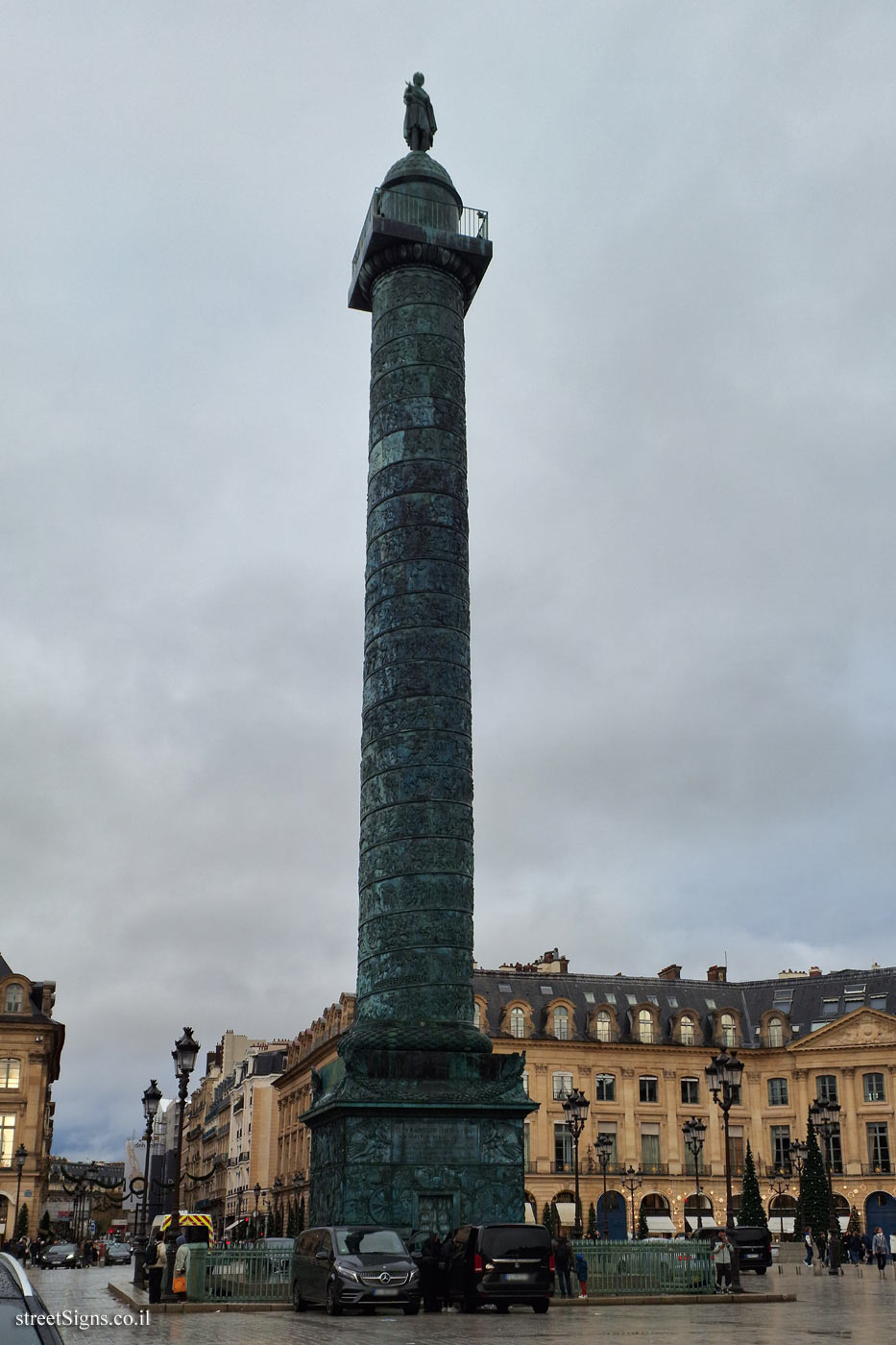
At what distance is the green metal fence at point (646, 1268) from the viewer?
23.2m

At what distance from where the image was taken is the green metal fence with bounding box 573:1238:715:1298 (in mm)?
23172

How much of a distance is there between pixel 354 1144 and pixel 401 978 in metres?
2.86

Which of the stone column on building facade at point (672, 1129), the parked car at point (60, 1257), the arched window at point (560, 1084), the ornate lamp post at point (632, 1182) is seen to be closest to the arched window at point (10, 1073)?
the parked car at point (60, 1257)

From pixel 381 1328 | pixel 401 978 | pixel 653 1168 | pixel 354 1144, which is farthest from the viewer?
pixel 653 1168

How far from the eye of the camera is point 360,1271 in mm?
17000

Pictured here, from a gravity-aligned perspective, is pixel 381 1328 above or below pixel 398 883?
below

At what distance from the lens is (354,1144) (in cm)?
2158

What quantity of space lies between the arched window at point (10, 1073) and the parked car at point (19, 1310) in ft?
188

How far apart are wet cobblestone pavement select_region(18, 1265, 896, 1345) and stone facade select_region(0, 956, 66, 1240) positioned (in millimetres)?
35415

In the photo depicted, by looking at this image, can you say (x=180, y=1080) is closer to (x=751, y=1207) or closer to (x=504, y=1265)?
(x=504, y=1265)

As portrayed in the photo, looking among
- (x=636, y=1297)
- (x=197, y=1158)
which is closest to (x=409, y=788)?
(x=636, y=1297)

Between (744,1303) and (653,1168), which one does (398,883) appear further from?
(653,1168)

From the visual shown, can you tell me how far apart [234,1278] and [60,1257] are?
1076 inches

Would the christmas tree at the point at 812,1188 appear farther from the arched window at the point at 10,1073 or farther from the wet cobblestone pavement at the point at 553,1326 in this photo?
the arched window at the point at 10,1073
